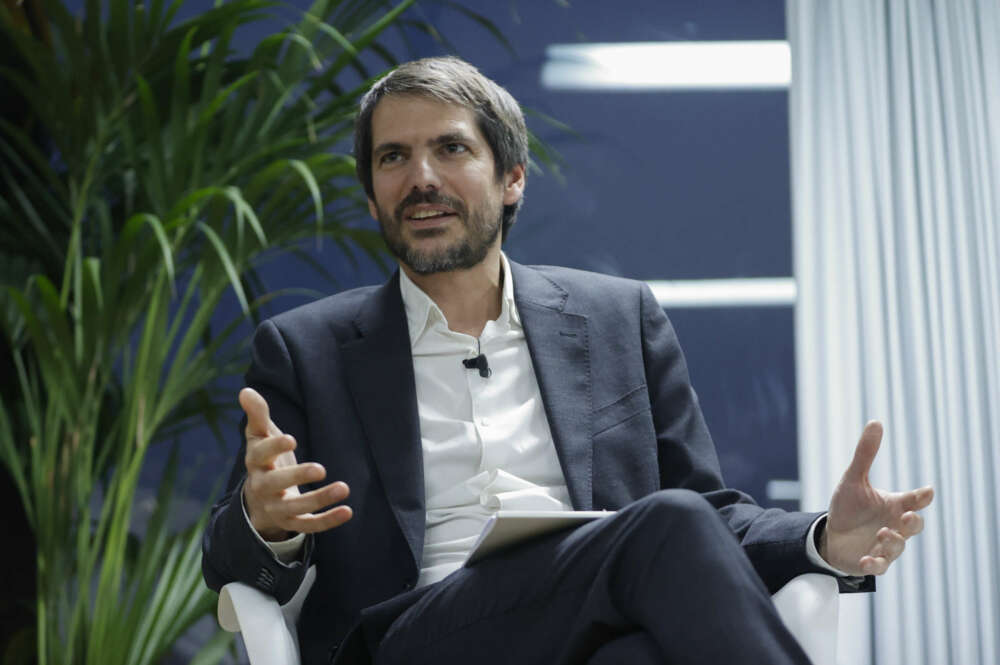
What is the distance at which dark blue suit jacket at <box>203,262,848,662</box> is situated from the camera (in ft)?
5.51

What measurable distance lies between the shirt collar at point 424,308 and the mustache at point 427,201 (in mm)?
133

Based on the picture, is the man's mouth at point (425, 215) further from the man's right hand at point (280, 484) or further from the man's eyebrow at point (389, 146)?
the man's right hand at point (280, 484)

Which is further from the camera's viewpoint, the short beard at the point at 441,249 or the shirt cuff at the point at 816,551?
the short beard at the point at 441,249

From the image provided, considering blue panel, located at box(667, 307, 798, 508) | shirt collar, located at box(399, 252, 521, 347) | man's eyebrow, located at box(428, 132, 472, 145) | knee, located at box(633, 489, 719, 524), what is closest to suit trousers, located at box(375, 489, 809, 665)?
knee, located at box(633, 489, 719, 524)

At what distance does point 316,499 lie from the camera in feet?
4.57

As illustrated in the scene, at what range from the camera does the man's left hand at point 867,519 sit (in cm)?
138

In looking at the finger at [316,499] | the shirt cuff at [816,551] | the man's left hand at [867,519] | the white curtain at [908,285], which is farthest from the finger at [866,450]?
the white curtain at [908,285]

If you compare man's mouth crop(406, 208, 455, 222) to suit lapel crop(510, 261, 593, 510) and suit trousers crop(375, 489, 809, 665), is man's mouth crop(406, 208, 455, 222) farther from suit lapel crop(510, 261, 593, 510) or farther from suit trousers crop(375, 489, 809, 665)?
suit trousers crop(375, 489, 809, 665)

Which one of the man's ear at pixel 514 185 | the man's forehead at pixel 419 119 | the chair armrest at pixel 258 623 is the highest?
the man's forehead at pixel 419 119

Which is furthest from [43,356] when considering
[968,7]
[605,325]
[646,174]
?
[968,7]

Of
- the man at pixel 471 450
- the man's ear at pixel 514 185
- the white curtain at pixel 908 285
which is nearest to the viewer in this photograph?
the man at pixel 471 450

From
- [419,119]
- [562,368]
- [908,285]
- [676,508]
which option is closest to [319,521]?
[676,508]

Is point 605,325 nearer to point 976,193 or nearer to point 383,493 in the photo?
→ point 383,493

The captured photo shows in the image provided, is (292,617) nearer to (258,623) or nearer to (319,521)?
(258,623)
